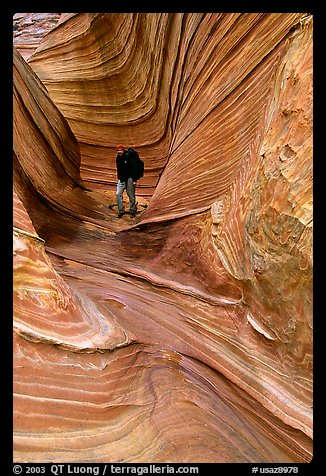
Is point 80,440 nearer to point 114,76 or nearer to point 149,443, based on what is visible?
point 149,443

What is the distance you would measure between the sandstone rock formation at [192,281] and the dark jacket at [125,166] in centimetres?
69

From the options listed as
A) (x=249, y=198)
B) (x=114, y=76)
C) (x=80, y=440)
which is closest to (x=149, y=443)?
(x=80, y=440)

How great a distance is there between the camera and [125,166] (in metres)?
3.96

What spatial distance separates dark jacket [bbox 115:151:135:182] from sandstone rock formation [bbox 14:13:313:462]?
694mm

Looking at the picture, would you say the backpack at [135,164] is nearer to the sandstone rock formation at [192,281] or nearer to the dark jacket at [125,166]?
the dark jacket at [125,166]

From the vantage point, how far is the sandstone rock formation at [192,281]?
1316mm

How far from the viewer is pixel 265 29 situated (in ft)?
6.66

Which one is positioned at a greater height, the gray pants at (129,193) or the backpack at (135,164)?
the backpack at (135,164)

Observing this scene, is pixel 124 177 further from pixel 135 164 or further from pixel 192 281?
pixel 192 281

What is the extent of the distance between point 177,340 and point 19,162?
1456 millimetres

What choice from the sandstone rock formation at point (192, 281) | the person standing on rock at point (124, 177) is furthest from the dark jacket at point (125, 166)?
the sandstone rock formation at point (192, 281)

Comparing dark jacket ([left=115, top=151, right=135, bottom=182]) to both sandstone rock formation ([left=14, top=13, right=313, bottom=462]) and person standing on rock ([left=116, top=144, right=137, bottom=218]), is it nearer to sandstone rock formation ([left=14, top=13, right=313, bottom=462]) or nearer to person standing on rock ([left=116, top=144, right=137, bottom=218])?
person standing on rock ([left=116, top=144, right=137, bottom=218])

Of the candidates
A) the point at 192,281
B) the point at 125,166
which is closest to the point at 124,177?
the point at 125,166

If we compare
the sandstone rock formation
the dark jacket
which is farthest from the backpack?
the sandstone rock formation
